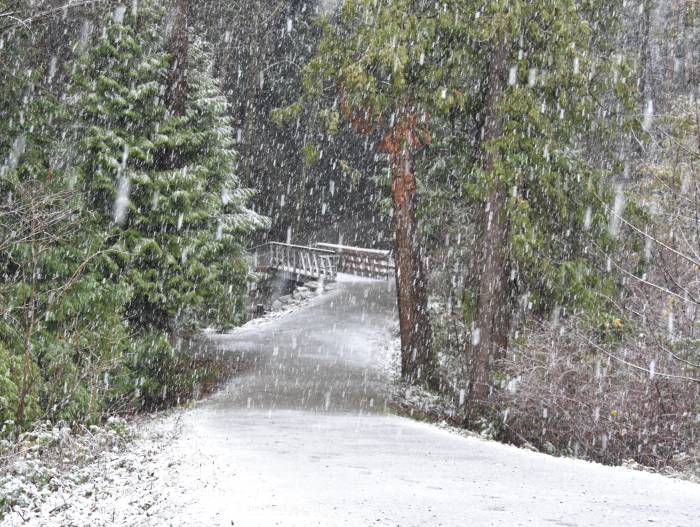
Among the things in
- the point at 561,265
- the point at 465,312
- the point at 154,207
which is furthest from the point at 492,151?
the point at 154,207

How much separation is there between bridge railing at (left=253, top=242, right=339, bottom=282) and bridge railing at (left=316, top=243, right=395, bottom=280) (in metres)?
1.44

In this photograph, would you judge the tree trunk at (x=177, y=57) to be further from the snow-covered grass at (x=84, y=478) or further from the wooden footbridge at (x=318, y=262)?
the wooden footbridge at (x=318, y=262)

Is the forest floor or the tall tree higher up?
the tall tree

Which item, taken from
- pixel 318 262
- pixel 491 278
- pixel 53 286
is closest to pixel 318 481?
pixel 491 278

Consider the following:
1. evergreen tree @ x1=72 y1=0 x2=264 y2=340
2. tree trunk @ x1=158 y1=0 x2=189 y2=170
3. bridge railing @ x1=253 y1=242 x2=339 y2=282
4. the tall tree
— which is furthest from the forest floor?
bridge railing @ x1=253 y1=242 x2=339 y2=282

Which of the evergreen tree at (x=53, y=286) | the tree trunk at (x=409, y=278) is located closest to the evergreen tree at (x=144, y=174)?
the evergreen tree at (x=53, y=286)

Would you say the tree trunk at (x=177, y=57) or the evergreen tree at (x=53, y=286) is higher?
the tree trunk at (x=177, y=57)

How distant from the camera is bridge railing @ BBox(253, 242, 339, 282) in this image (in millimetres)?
29672

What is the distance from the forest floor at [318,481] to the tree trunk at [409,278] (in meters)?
3.92

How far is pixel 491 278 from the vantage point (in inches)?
485

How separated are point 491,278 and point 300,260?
18.6 metres

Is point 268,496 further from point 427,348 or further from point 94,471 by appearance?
point 427,348

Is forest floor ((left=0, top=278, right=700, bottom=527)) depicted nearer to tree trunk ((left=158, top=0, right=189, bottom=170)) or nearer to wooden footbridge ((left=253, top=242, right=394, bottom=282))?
tree trunk ((left=158, top=0, right=189, bottom=170))

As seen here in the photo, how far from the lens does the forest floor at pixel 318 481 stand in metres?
4.84
